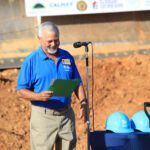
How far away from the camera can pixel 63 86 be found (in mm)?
5676

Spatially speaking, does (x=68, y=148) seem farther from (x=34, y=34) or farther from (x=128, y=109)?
(x=34, y=34)

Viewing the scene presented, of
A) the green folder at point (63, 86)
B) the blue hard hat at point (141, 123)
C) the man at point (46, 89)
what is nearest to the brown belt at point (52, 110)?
the man at point (46, 89)

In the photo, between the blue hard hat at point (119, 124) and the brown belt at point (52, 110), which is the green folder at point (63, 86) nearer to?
the brown belt at point (52, 110)

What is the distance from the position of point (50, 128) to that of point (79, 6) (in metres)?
6.17

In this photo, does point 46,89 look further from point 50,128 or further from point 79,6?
point 79,6

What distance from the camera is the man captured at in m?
5.80

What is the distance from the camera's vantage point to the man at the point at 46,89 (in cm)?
580

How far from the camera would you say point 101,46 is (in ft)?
40.0

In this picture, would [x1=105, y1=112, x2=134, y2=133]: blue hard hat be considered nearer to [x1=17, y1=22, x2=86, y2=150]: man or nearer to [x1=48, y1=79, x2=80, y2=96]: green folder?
[x1=17, y1=22, x2=86, y2=150]: man

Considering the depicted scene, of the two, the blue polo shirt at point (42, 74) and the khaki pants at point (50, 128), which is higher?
the blue polo shirt at point (42, 74)

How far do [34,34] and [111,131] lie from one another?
6.02 meters

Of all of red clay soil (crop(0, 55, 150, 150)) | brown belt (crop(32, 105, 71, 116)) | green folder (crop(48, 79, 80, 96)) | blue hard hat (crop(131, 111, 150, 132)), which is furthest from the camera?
red clay soil (crop(0, 55, 150, 150))

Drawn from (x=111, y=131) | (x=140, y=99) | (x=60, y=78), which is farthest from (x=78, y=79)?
(x=140, y=99)

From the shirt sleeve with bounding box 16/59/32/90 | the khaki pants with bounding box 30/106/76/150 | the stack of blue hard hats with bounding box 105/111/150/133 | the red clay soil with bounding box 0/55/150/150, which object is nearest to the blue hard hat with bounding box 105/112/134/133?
the stack of blue hard hats with bounding box 105/111/150/133
